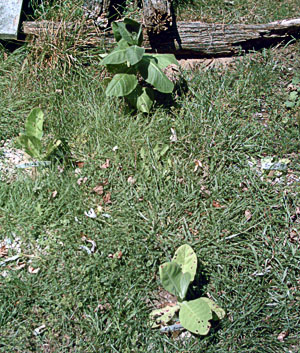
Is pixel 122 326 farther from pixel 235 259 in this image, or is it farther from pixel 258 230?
pixel 258 230

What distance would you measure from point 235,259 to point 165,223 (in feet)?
1.95

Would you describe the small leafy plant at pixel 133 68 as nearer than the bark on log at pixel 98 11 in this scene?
Yes

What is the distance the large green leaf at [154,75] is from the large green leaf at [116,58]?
6.5 inches

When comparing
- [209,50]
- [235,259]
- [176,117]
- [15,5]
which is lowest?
[235,259]

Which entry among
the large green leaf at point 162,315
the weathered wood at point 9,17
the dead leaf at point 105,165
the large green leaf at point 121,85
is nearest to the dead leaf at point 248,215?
the large green leaf at point 162,315

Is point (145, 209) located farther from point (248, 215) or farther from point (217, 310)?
point (217, 310)

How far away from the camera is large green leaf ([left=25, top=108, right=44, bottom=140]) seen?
3625 mm

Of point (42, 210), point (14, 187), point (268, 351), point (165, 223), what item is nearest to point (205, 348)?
point (268, 351)

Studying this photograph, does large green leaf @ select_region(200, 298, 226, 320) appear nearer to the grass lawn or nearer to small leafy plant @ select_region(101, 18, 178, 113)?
the grass lawn

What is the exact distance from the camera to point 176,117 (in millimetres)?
3939

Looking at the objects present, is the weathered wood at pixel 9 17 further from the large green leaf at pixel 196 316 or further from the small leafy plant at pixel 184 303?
the large green leaf at pixel 196 316

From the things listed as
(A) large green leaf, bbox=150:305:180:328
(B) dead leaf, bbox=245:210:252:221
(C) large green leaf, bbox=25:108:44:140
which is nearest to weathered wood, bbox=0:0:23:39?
(C) large green leaf, bbox=25:108:44:140

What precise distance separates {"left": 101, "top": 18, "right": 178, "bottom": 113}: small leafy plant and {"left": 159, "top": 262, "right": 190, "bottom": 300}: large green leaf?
157 cm

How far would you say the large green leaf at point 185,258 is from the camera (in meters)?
2.95
